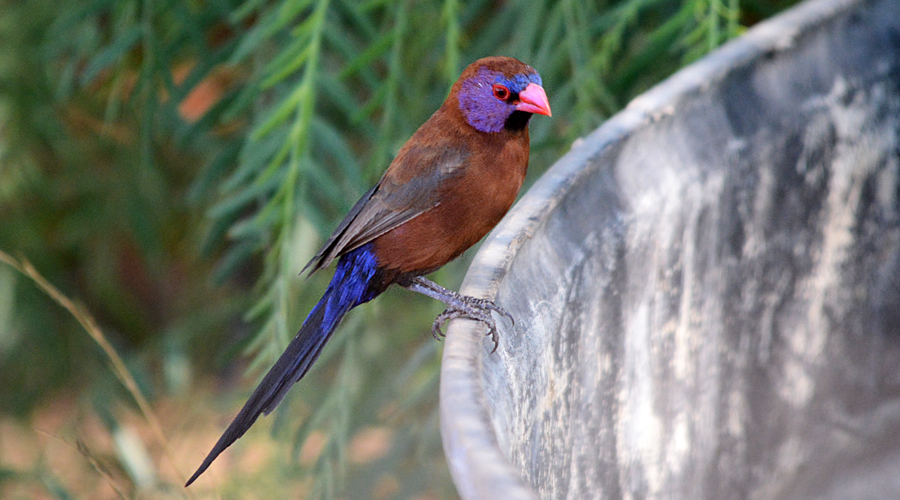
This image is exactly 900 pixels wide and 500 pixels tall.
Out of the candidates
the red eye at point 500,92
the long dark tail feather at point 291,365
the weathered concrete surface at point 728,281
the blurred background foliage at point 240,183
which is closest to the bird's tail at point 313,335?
the long dark tail feather at point 291,365

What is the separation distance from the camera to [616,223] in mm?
718


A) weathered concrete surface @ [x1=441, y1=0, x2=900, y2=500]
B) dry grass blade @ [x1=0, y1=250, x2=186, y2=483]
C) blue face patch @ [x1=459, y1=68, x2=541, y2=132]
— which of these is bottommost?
dry grass blade @ [x1=0, y1=250, x2=186, y2=483]

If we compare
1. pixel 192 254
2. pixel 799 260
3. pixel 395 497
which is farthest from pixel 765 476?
pixel 192 254

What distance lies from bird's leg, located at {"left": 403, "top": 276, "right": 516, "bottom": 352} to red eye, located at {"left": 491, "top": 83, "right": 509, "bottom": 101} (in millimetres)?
232

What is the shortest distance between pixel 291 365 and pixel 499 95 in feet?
1.26

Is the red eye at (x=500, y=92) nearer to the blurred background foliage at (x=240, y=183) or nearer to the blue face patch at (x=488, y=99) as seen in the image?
the blue face patch at (x=488, y=99)

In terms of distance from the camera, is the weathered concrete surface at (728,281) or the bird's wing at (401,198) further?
the bird's wing at (401,198)

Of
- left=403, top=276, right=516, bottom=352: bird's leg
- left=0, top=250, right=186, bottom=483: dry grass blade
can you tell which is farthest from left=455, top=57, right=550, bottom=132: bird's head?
left=0, top=250, right=186, bottom=483: dry grass blade

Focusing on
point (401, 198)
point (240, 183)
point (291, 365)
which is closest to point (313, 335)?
point (291, 365)

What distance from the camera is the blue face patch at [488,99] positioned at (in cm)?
101

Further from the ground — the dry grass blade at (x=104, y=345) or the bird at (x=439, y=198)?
the bird at (x=439, y=198)

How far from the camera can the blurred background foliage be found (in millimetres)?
1292

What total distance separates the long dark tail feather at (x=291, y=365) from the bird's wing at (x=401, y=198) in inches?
2.1

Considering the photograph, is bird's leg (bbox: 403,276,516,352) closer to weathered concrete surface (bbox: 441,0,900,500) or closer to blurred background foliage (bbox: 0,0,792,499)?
weathered concrete surface (bbox: 441,0,900,500)
